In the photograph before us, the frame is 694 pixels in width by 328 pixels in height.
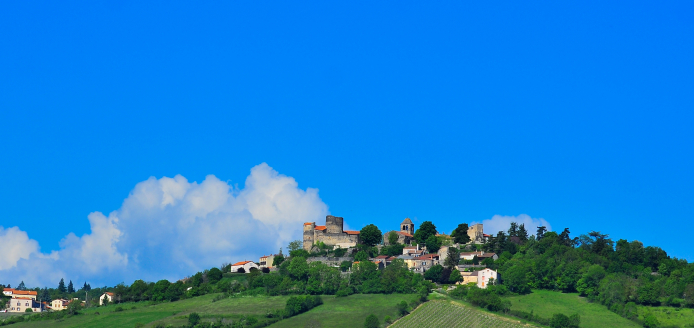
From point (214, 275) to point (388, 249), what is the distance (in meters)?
23.6

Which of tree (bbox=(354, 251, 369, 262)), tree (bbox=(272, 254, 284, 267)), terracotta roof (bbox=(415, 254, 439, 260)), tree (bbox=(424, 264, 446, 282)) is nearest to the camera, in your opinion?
tree (bbox=(424, 264, 446, 282))

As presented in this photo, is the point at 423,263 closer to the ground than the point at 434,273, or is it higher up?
higher up

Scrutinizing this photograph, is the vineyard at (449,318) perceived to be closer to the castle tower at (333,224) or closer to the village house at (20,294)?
the castle tower at (333,224)

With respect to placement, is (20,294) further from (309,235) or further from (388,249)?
(388,249)

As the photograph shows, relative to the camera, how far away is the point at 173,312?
88.4 metres

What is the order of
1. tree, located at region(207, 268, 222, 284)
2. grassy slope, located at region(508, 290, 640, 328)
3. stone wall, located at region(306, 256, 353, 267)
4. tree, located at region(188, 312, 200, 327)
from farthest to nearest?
tree, located at region(207, 268, 222, 284), stone wall, located at region(306, 256, 353, 267), tree, located at region(188, 312, 200, 327), grassy slope, located at region(508, 290, 640, 328)

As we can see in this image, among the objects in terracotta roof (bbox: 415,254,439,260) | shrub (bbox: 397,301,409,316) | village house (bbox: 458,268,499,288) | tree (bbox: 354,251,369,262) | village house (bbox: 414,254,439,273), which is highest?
tree (bbox: 354,251,369,262)

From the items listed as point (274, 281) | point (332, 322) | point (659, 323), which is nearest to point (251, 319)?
point (332, 322)

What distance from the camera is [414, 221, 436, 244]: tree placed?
379ft

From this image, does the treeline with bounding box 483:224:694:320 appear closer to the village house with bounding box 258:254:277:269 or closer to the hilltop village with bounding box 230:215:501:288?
the hilltop village with bounding box 230:215:501:288

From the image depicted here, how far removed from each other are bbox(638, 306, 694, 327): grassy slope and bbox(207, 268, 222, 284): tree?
5232 cm

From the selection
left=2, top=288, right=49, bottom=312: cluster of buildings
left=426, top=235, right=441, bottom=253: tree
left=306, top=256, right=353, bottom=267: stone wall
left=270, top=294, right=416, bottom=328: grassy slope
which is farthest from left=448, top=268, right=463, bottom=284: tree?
left=2, top=288, right=49, bottom=312: cluster of buildings

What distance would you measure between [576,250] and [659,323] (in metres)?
22.3

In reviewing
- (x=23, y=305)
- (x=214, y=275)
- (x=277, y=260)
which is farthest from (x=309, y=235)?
(x=23, y=305)
